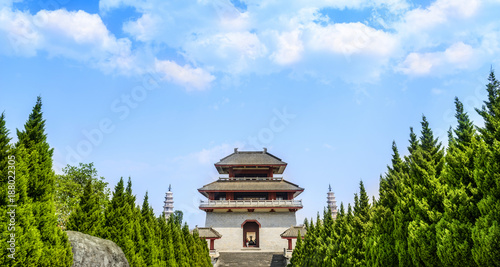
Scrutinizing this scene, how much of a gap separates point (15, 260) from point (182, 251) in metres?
14.9

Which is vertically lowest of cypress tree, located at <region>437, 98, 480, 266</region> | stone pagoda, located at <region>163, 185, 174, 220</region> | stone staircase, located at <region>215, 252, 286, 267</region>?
stone staircase, located at <region>215, 252, 286, 267</region>

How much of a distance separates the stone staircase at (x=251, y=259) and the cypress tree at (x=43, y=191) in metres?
25.0

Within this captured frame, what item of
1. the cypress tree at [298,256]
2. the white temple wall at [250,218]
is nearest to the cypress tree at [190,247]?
the cypress tree at [298,256]

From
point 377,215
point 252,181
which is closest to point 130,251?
point 377,215

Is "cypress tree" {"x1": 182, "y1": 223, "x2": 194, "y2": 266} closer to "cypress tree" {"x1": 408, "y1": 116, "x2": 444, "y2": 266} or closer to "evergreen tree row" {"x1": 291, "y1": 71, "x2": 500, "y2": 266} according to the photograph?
"evergreen tree row" {"x1": 291, "y1": 71, "x2": 500, "y2": 266}

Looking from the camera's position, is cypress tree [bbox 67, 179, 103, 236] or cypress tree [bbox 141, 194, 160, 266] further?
cypress tree [bbox 141, 194, 160, 266]

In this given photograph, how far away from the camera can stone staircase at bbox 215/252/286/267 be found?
107 feet

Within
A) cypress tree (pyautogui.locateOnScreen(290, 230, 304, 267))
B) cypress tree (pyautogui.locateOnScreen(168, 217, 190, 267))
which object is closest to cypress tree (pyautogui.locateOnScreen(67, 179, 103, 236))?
cypress tree (pyautogui.locateOnScreen(168, 217, 190, 267))

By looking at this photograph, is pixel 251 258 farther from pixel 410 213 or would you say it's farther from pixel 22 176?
pixel 22 176

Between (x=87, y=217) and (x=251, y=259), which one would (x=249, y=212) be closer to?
(x=251, y=259)

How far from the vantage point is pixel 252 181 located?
40875 millimetres

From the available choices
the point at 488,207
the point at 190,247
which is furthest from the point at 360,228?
the point at 190,247

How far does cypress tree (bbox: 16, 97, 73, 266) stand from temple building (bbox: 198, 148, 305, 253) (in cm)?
2781

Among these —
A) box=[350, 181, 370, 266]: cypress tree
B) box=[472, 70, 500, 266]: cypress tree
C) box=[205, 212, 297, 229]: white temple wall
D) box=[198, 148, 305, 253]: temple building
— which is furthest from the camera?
box=[205, 212, 297, 229]: white temple wall
